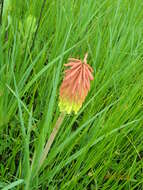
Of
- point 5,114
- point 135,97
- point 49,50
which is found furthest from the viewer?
point 49,50

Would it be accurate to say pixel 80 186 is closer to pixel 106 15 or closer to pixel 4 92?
pixel 4 92

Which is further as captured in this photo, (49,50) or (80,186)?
(49,50)

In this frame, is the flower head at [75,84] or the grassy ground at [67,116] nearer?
the flower head at [75,84]

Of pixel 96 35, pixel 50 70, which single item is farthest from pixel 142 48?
pixel 50 70

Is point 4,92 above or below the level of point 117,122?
above

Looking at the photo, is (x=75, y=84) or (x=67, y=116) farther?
(x=67, y=116)

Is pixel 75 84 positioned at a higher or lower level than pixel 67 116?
higher
